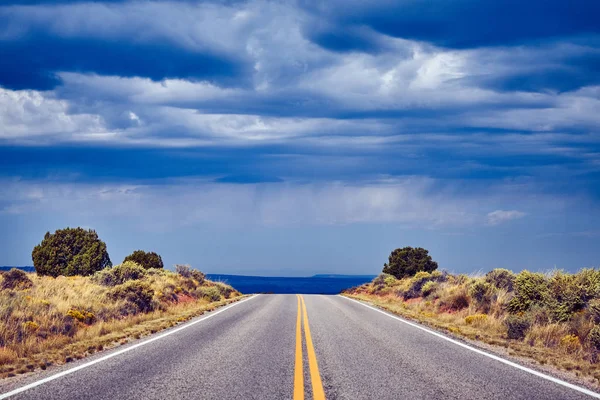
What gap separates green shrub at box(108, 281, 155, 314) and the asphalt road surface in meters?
6.73

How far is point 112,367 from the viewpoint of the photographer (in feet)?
29.2

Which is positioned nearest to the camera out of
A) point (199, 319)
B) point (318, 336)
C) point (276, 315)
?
point (318, 336)

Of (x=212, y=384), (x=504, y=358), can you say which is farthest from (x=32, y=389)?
(x=504, y=358)

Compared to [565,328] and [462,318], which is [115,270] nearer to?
[462,318]

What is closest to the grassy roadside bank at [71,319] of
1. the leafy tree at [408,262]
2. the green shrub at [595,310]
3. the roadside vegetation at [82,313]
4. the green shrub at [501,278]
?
the roadside vegetation at [82,313]

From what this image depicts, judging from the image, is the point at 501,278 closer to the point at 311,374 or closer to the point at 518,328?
the point at 518,328

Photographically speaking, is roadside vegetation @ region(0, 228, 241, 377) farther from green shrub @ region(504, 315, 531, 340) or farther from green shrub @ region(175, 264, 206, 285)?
green shrub @ region(504, 315, 531, 340)

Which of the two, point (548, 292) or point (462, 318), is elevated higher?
point (548, 292)

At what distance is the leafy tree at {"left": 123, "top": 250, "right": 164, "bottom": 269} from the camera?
135 ft

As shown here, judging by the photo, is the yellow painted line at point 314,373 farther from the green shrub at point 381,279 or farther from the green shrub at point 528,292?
the green shrub at point 381,279

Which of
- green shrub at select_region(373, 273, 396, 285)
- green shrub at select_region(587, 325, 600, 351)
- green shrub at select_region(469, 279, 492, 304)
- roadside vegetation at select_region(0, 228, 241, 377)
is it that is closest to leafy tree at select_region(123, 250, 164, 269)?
roadside vegetation at select_region(0, 228, 241, 377)

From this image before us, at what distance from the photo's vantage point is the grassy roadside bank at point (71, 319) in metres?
10.5

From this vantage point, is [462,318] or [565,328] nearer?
[565,328]

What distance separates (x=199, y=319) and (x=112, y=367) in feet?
31.1
